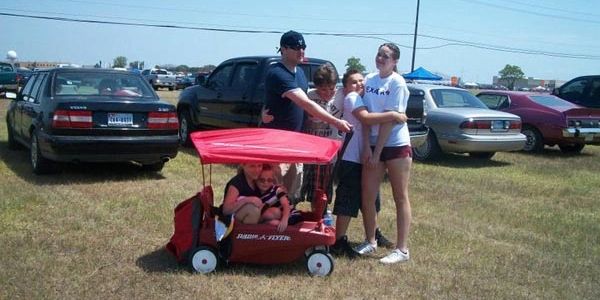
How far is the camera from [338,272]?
458 cm

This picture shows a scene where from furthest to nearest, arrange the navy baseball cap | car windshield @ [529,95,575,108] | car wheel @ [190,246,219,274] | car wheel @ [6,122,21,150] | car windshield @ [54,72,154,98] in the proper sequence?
car windshield @ [529,95,575,108] → car wheel @ [6,122,21,150] → car windshield @ [54,72,154,98] → the navy baseball cap → car wheel @ [190,246,219,274]

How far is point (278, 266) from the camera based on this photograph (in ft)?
15.2

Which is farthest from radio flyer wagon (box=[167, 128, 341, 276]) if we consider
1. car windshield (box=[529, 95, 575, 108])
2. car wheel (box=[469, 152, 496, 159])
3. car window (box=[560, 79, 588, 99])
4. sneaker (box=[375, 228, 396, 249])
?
car window (box=[560, 79, 588, 99])

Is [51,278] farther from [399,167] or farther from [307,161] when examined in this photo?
[399,167]

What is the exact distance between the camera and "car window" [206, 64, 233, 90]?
10348mm

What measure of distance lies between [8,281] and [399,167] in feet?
9.74

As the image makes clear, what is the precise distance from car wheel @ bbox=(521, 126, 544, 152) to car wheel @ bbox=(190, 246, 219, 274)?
33.3 feet

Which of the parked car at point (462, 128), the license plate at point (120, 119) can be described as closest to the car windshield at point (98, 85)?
the license plate at point (120, 119)

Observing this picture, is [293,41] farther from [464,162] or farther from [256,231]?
[464,162]

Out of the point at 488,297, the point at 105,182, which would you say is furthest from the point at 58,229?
the point at 488,297

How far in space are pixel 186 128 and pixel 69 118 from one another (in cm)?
454

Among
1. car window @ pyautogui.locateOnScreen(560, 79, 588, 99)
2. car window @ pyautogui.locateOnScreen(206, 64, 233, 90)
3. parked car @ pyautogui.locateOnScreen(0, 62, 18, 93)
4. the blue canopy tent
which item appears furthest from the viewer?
the blue canopy tent

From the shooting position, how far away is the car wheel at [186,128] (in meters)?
Result: 11.3

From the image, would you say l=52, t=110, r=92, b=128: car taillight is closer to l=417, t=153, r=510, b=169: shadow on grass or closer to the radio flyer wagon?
the radio flyer wagon
